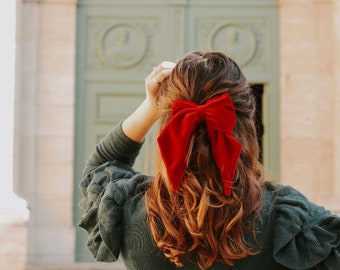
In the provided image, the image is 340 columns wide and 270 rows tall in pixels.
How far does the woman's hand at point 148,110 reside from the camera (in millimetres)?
1887

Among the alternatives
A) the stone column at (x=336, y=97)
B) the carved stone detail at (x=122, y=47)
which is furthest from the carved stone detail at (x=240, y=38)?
the stone column at (x=336, y=97)

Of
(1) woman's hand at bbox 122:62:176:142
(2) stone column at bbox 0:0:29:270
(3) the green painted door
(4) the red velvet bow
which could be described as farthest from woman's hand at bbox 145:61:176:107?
(3) the green painted door

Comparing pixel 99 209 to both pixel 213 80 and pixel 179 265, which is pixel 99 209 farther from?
pixel 213 80

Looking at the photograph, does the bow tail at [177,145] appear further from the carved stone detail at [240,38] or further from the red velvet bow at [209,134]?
the carved stone detail at [240,38]

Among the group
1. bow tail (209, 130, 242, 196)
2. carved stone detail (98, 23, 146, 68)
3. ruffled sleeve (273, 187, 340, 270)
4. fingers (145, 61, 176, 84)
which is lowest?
ruffled sleeve (273, 187, 340, 270)

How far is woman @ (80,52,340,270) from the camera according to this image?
1753 mm

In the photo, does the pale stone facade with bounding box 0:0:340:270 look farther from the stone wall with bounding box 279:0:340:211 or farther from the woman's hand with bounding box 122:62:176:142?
the woman's hand with bounding box 122:62:176:142

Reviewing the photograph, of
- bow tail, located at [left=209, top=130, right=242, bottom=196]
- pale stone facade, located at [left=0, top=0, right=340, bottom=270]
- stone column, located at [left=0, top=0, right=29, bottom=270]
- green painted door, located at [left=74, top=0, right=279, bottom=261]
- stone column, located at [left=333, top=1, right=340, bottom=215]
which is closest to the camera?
bow tail, located at [left=209, top=130, right=242, bottom=196]

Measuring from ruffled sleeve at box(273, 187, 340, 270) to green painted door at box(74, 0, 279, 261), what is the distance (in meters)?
6.87

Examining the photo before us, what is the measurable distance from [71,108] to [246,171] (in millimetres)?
6885

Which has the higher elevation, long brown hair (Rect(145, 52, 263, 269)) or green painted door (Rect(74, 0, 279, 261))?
green painted door (Rect(74, 0, 279, 261))

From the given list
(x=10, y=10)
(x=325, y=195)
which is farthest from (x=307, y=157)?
(x=10, y=10)

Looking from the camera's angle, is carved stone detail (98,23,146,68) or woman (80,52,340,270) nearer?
woman (80,52,340,270)

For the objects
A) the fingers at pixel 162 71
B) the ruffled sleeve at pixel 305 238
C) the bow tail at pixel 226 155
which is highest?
the fingers at pixel 162 71
